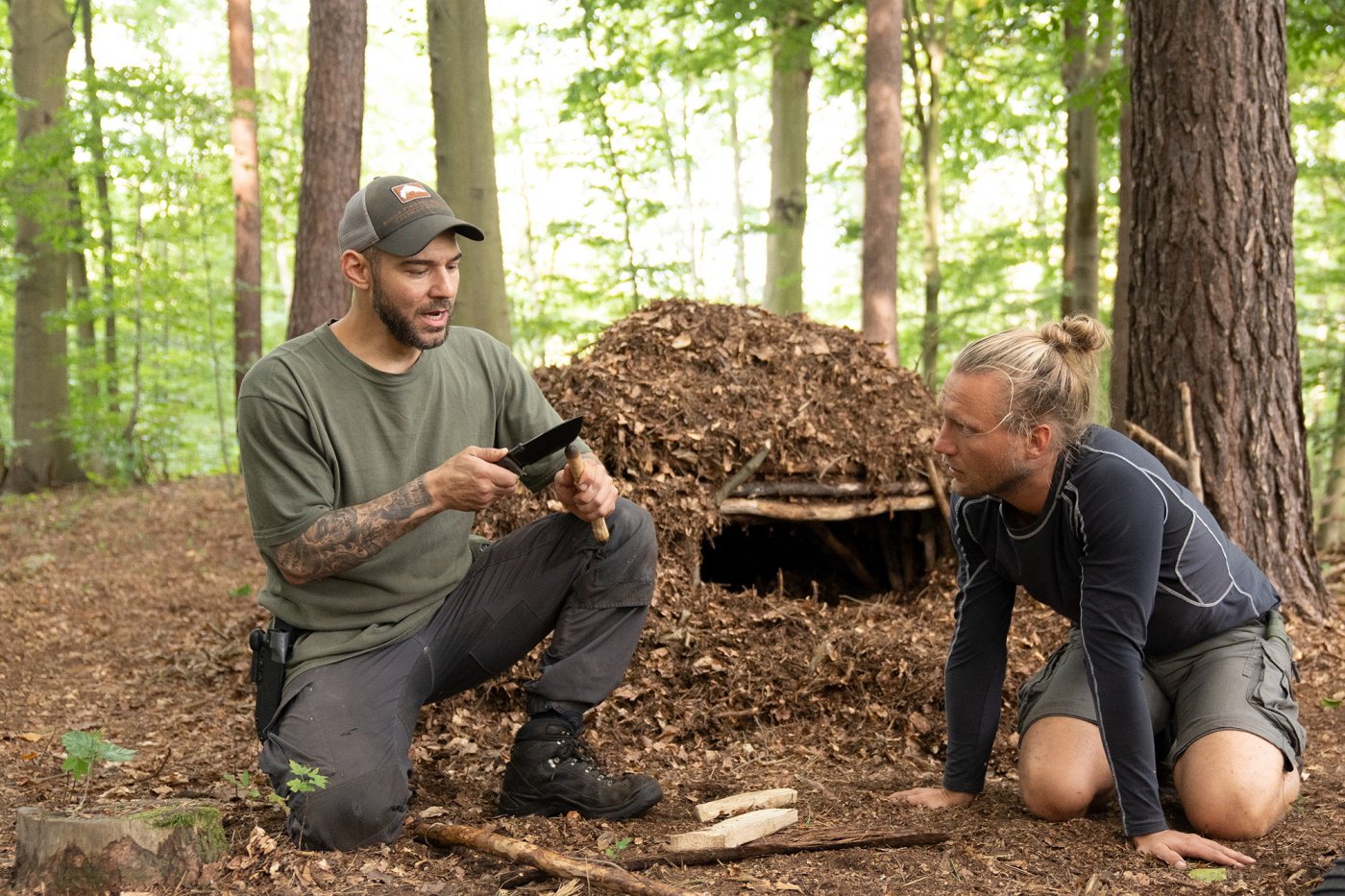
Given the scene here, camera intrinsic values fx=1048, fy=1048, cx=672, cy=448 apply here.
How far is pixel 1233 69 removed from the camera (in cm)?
466

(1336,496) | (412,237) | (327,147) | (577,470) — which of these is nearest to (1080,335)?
(577,470)

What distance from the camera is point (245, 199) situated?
12055 millimetres

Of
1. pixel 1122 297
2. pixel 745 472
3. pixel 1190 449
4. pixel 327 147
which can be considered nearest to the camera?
pixel 1190 449

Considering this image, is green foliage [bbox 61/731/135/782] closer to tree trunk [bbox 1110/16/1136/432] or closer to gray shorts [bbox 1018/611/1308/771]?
gray shorts [bbox 1018/611/1308/771]

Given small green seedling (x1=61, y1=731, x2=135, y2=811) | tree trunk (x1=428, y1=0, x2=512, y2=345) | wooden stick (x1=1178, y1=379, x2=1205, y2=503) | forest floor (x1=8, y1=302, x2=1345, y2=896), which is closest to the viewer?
small green seedling (x1=61, y1=731, x2=135, y2=811)

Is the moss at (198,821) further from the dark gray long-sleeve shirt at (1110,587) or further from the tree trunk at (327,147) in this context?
the tree trunk at (327,147)

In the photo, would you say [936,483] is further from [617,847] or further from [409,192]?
[409,192]

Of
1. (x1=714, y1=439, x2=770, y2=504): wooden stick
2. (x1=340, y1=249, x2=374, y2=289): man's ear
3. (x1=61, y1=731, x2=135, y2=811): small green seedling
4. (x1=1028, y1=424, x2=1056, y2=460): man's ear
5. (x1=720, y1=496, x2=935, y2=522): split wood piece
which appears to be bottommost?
(x1=61, y1=731, x2=135, y2=811): small green seedling

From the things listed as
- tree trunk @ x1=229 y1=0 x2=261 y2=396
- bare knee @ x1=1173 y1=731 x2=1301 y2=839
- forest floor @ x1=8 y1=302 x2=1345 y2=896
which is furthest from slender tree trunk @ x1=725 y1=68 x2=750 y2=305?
bare knee @ x1=1173 y1=731 x2=1301 y2=839

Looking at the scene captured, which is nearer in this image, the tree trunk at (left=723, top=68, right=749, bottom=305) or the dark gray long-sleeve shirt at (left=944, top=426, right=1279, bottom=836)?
the dark gray long-sleeve shirt at (left=944, top=426, right=1279, bottom=836)

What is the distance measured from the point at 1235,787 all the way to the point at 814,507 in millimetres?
2505

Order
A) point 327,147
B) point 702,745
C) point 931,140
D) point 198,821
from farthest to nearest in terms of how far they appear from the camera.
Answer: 1. point 931,140
2. point 327,147
3. point 702,745
4. point 198,821

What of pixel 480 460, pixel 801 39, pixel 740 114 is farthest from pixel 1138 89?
pixel 740 114

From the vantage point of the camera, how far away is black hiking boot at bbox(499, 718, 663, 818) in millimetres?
2908
